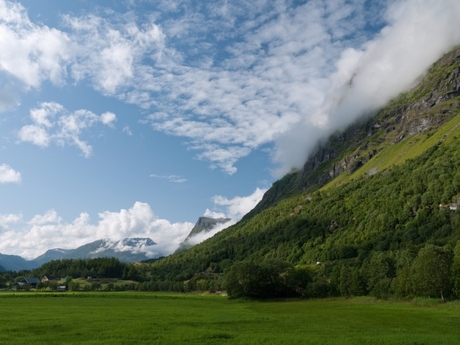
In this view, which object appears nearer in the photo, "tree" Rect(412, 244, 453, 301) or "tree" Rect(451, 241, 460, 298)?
"tree" Rect(451, 241, 460, 298)

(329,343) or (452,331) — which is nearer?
(329,343)

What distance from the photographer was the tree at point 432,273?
90.6 m

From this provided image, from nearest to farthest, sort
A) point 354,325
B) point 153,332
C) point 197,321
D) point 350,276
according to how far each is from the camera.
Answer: point 153,332, point 354,325, point 197,321, point 350,276

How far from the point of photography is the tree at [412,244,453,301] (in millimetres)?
90606

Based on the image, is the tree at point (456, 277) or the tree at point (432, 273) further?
the tree at point (432, 273)

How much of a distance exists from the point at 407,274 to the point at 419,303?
15.6 m

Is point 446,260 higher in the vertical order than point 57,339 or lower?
higher

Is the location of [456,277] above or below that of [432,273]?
below

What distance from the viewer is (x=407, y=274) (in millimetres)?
104188

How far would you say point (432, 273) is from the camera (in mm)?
91375

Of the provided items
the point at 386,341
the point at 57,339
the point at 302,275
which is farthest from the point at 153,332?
the point at 302,275

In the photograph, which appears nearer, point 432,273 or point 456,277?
point 456,277

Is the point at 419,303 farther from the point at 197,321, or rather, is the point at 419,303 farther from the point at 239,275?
the point at 239,275

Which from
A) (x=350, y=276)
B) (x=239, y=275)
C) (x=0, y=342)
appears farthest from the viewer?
(x=239, y=275)
